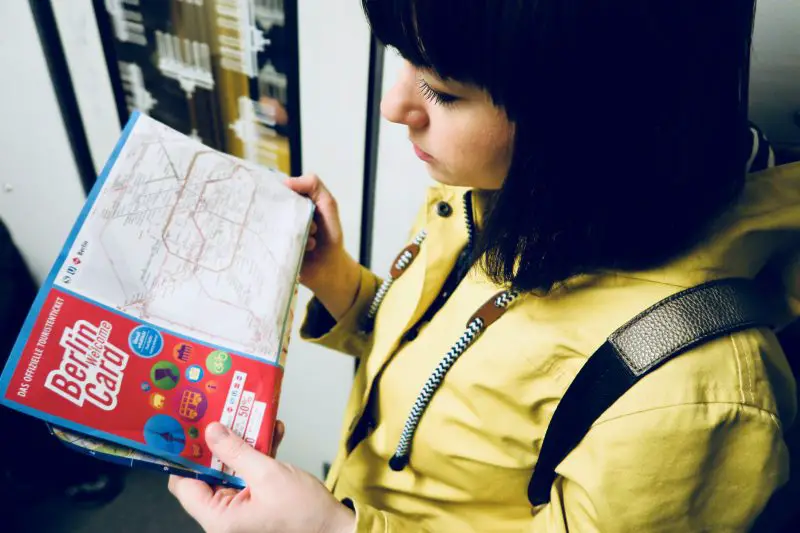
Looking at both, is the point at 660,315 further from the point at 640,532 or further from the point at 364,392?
the point at 364,392

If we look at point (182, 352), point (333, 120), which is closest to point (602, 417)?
point (182, 352)

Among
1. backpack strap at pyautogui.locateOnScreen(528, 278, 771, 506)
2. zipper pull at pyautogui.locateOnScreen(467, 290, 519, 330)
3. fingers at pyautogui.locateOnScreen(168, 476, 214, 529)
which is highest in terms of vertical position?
backpack strap at pyautogui.locateOnScreen(528, 278, 771, 506)

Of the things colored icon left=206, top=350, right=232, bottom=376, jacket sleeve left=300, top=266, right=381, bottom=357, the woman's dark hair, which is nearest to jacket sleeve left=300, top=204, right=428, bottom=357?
jacket sleeve left=300, top=266, right=381, bottom=357

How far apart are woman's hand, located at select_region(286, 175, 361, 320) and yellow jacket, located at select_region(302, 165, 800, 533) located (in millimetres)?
131

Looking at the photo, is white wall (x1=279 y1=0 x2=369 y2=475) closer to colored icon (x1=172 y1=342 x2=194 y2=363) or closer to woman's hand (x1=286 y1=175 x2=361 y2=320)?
woman's hand (x1=286 y1=175 x2=361 y2=320)

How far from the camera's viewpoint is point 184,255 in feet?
1.93

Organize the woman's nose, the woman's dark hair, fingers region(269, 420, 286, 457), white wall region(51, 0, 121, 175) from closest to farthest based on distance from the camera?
the woman's dark hair, the woman's nose, fingers region(269, 420, 286, 457), white wall region(51, 0, 121, 175)

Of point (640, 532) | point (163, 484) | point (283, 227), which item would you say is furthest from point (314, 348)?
point (640, 532)

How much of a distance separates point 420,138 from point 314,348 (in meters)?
0.76

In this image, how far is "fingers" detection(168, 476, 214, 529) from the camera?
1.75 ft

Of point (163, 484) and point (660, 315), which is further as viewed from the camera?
point (163, 484)

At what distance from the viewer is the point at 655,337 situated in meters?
0.41

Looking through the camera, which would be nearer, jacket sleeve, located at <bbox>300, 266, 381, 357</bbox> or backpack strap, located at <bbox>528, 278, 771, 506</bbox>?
backpack strap, located at <bbox>528, 278, 771, 506</bbox>

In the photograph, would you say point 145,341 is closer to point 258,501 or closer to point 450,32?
point 258,501
